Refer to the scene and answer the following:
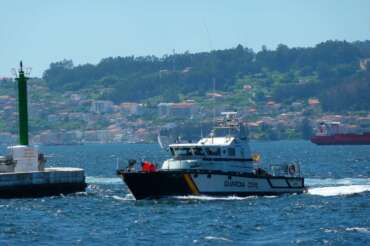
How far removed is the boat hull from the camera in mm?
67000

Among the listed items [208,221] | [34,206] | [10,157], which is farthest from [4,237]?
[10,157]

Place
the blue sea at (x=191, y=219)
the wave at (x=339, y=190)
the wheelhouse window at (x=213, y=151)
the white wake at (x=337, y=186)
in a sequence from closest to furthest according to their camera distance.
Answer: the blue sea at (x=191, y=219) < the wheelhouse window at (x=213, y=151) < the wave at (x=339, y=190) < the white wake at (x=337, y=186)

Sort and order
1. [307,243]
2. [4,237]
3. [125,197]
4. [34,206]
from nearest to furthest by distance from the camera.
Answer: [307,243], [4,237], [34,206], [125,197]

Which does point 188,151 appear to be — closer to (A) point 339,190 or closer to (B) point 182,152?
(B) point 182,152

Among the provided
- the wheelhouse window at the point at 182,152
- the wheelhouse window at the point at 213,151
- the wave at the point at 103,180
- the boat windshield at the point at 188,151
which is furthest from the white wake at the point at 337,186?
the wave at the point at 103,180

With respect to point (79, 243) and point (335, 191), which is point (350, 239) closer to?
point (79, 243)

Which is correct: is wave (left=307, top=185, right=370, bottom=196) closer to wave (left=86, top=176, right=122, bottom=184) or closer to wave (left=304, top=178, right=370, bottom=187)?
wave (left=304, top=178, right=370, bottom=187)

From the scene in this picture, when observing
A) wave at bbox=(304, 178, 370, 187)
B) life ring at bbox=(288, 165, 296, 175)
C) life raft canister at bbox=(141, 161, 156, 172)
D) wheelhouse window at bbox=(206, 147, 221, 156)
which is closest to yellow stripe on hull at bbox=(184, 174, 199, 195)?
life raft canister at bbox=(141, 161, 156, 172)

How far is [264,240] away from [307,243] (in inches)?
78.7

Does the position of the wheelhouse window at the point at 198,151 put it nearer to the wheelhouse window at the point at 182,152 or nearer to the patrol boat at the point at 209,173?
the patrol boat at the point at 209,173

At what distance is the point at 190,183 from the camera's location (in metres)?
67.2

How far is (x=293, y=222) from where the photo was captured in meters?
56.5

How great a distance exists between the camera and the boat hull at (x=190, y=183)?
220 ft

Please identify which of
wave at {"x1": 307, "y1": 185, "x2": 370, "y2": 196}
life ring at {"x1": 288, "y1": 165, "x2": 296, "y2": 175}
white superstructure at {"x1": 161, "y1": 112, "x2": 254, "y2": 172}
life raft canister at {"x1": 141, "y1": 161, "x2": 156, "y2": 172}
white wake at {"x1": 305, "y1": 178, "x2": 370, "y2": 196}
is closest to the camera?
life raft canister at {"x1": 141, "y1": 161, "x2": 156, "y2": 172}
